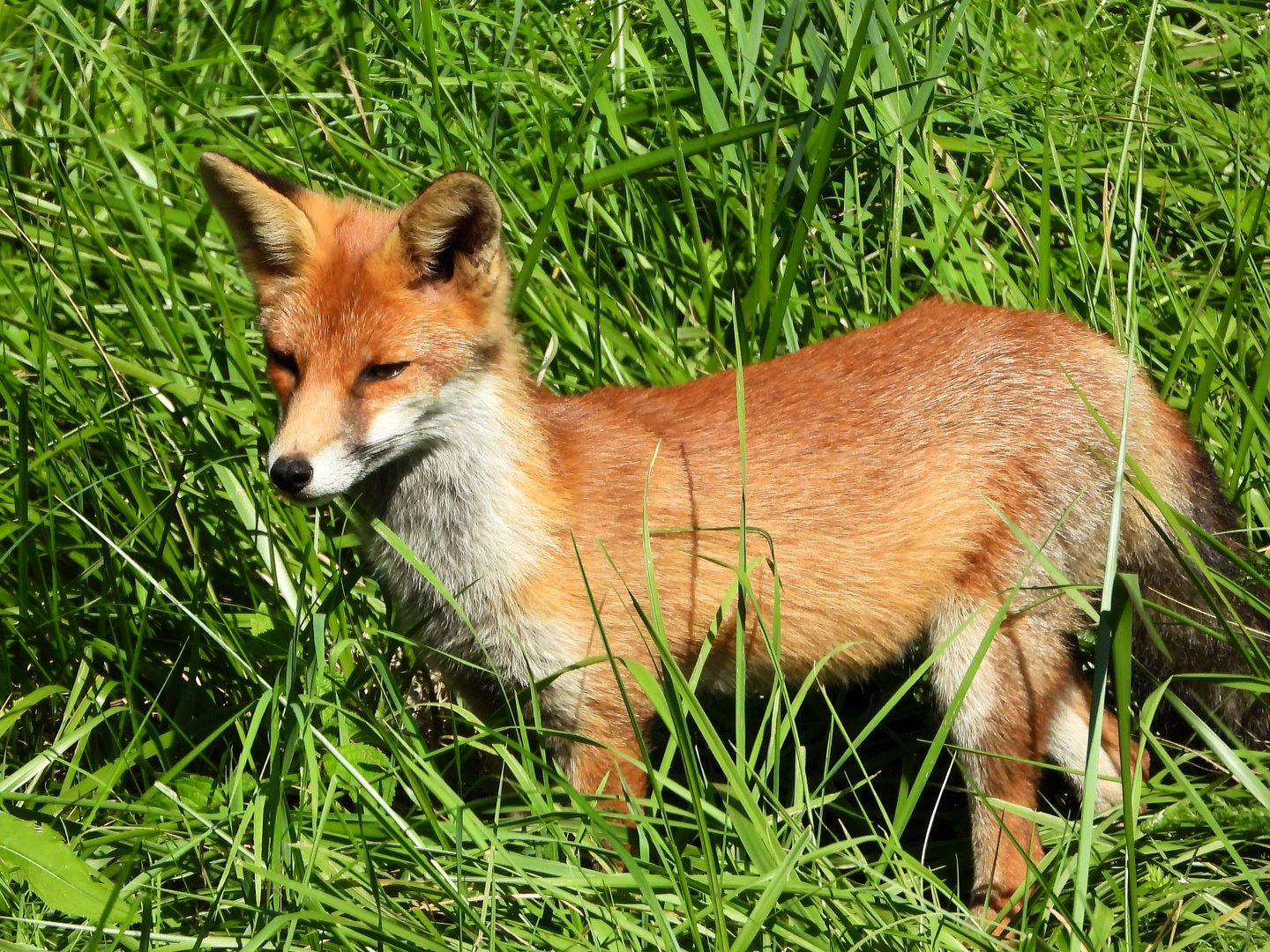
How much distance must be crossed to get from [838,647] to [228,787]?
166 centimetres

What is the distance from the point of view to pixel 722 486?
375cm

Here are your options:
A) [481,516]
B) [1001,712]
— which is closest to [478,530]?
[481,516]

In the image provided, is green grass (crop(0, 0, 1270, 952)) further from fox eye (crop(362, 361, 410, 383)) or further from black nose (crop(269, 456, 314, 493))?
fox eye (crop(362, 361, 410, 383))

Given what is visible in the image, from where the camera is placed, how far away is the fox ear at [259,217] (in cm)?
340

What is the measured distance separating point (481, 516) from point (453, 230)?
782mm

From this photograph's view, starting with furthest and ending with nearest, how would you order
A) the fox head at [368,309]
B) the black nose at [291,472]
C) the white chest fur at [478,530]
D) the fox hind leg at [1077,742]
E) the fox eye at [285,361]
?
the fox hind leg at [1077,742] → the white chest fur at [478,530] → the fox eye at [285,361] → the fox head at [368,309] → the black nose at [291,472]

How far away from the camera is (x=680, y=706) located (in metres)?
3.12

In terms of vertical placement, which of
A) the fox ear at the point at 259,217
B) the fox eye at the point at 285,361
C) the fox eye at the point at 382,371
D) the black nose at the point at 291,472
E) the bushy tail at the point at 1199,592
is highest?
the fox ear at the point at 259,217

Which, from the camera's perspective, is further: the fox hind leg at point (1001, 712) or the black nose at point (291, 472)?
the fox hind leg at point (1001, 712)

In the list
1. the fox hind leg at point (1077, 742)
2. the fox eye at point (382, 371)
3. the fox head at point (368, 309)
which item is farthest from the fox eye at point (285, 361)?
the fox hind leg at point (1077, 742)

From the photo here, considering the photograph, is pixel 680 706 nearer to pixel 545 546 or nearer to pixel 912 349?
pixel 545 546

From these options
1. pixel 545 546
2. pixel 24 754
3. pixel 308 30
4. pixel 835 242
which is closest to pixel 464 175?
pixel 545 546

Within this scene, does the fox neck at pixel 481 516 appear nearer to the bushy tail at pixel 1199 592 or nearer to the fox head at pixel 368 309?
the fox head at pixel 368 309

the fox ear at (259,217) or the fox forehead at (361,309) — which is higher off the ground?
the fox ear at (259,217)
